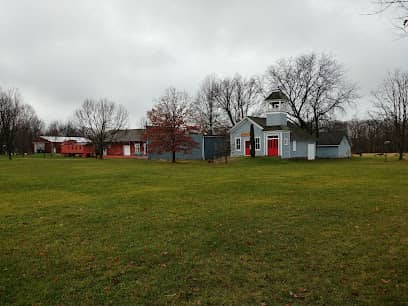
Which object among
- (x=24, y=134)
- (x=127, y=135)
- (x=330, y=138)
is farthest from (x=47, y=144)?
(x=330, y=138)

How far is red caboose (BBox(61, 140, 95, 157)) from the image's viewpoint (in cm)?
6191

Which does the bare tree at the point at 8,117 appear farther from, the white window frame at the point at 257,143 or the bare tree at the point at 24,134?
the white window frame at the point at 257,143

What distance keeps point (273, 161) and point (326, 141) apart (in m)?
19.6

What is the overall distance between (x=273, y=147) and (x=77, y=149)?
3932 centimetres

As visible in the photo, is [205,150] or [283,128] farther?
[205,150]

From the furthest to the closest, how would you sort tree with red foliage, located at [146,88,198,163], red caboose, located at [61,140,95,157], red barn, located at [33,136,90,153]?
red barn, located at [33,136,90,153] → red caboose, located at [61,140,95,157] → tree with red foliage, located at [146,88,198,163]

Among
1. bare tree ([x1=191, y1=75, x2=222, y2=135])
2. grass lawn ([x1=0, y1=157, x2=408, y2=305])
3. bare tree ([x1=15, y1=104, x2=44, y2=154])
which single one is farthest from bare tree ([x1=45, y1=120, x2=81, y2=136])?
grass lawn ([x1=0, y1=157, x2=408, y2=305])

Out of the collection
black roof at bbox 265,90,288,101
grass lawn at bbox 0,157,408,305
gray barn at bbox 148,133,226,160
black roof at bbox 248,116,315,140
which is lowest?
grass lawn at bbox 0,157,408,305

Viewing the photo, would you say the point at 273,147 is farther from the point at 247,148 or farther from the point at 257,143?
the point at 247,148

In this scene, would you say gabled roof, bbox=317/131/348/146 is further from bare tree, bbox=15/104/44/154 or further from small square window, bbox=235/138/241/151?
bare tree, bbox=15/104/44/154

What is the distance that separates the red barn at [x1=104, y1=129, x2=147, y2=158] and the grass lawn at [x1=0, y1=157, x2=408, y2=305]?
45.5m

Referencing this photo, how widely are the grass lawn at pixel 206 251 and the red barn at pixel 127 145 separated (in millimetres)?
45507

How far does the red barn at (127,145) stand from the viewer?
57.2m

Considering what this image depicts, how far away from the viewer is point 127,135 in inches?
2339
